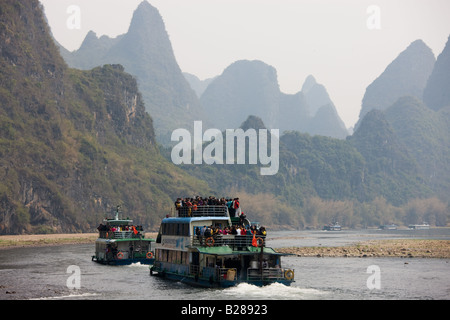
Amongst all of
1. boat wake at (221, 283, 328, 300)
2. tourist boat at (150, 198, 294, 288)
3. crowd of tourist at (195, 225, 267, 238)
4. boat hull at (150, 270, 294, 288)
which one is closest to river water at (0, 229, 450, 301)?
boat wake at (221, 283, 328, 300)

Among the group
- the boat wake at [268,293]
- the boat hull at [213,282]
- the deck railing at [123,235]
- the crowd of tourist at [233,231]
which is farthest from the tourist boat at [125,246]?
the boat wake at [268,293]

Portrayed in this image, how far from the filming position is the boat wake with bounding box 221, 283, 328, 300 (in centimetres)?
3795

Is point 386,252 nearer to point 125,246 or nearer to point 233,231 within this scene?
point 125,246

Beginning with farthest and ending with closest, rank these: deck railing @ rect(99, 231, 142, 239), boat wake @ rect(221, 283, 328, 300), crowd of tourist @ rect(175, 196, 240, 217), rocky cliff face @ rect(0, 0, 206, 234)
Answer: rocky cliff face @ rect(0, 0, 206, 234) < deck railing @ rect(99, 231, 142, 239) < crowd of tourist @ rect(175, 196, 240, 217) < boat wake @ rect(221, 283, 328, 300)

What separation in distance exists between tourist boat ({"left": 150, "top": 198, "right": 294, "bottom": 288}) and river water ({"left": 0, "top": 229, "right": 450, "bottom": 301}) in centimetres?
83

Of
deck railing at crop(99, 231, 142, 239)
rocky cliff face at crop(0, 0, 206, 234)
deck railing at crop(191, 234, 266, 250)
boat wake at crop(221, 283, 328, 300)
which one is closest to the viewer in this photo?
boat wake at crop(221, 283, 328, 300)

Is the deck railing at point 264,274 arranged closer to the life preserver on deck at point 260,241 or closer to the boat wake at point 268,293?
the boat wake at point 268,293

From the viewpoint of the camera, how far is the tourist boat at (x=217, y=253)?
40594 millimetres

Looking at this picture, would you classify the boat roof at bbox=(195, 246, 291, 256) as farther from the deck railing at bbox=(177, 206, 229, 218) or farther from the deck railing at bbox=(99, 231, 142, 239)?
the deck railing at bbox=(99, 231, 142, 239)

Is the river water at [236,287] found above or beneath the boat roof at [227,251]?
beneath

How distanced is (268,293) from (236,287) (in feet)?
7.70
